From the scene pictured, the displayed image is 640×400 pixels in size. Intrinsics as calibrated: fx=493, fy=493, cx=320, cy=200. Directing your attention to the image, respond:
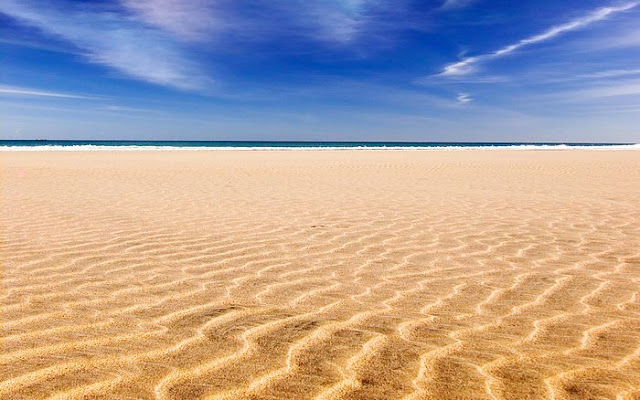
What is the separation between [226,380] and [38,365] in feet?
3.19

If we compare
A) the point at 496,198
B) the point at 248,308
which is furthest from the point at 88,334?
the point at 496,198

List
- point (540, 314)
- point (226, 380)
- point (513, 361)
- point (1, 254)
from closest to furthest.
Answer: point (226, 380), point (513, 361), point (540, 314), point (1, 254)

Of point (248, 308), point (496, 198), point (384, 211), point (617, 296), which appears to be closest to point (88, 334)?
point (248, 308)

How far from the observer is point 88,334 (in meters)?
2.90

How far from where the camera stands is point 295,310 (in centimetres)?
339

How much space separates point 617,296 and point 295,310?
2.46 m

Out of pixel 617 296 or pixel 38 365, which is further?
pixel 617 296

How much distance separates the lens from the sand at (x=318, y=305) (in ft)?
7.88

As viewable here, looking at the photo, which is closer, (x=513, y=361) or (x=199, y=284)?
(x=513, y=361)

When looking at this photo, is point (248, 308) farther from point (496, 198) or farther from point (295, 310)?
point (496, 198)

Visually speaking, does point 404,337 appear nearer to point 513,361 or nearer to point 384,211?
point 513,361

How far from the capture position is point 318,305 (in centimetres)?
350

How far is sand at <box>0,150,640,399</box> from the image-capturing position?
2.40 m

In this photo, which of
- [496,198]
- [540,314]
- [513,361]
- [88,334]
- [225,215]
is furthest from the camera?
[496,198]
